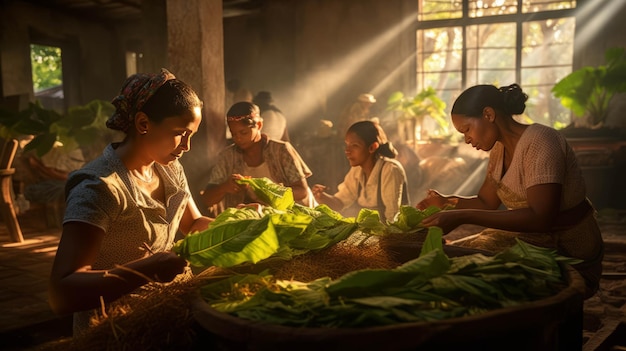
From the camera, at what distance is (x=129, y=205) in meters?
2.17

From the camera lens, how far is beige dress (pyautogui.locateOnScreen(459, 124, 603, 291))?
9.17 feet

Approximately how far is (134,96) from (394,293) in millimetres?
1343

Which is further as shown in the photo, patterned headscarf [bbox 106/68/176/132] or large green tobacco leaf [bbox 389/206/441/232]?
large green tobacco leaf [bbox 389/206/441/232]

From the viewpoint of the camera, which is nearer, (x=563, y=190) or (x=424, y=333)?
(x=424, y=333)

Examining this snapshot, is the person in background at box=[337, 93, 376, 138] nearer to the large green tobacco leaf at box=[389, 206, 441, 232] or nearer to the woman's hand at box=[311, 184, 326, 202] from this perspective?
the woman's hand at box=[311, 184, 326, 202]

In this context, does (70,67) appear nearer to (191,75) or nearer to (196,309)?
(191,75)

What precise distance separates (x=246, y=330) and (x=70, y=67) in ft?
47.3

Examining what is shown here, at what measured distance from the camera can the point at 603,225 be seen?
318 inches

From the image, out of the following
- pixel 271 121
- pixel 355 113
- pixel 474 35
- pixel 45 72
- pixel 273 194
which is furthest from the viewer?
pixel 45 72

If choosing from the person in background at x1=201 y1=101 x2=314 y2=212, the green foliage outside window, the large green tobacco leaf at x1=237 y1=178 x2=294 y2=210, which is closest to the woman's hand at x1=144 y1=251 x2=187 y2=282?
the large green tobacco leaf at x1=237 y1=178 x2=294 y2=210

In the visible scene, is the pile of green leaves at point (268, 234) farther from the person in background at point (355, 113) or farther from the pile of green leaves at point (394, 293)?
the person in background at point (355, 113)

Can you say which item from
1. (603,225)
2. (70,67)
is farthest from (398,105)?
(70,67)

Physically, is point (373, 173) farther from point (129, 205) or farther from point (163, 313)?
point (163, 313)

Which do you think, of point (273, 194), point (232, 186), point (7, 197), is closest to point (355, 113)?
point (7, 197)
